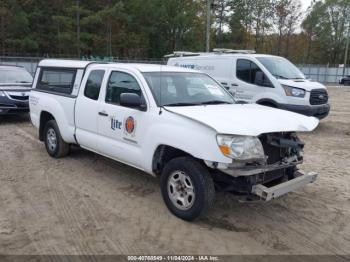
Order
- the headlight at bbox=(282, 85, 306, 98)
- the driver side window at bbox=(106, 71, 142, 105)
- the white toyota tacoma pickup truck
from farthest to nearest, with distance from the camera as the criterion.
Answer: the headlight at bbox=(282, 85, 306, 98) → the driver side window at bbox=(106, 71, 142, 105) → the white toyota tacoma pickup truck

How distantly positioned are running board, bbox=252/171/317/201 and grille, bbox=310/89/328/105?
6164mm

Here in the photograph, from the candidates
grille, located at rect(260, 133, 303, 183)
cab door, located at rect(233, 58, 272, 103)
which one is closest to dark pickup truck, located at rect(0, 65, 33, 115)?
cab door, located at rect(233, 58, 272, 103)

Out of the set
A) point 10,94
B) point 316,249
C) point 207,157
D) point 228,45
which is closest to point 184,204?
point 207,157

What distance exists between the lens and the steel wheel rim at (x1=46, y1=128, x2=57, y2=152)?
745cm

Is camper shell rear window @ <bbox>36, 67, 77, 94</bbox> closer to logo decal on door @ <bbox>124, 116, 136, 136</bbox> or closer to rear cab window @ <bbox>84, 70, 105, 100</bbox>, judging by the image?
rear cab window @ <bbox>84, 70, 105, 100</bbox>

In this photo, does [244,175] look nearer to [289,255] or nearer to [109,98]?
[289,255]

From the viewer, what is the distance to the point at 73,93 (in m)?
6.86

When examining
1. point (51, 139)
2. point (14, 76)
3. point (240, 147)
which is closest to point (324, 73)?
point (14, 76)

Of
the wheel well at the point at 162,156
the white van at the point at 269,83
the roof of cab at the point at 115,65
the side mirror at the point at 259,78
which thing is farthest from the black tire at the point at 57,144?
the side mirror at the point at 259,78

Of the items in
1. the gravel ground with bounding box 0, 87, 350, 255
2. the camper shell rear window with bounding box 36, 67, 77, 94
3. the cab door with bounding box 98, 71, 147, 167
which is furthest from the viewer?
the camper shell rear window with bounding box 36, 67, 77, 94

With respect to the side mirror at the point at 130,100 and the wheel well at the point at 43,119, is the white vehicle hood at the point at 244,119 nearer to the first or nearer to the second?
→ the side mirror at the point at 130,100

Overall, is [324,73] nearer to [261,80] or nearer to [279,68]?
[279,68]

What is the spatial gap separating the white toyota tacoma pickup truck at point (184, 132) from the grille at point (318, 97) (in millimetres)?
5428

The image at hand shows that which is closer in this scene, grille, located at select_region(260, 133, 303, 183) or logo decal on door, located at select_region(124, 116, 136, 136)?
grille, located at select_region(260, 133, 303, 183)
